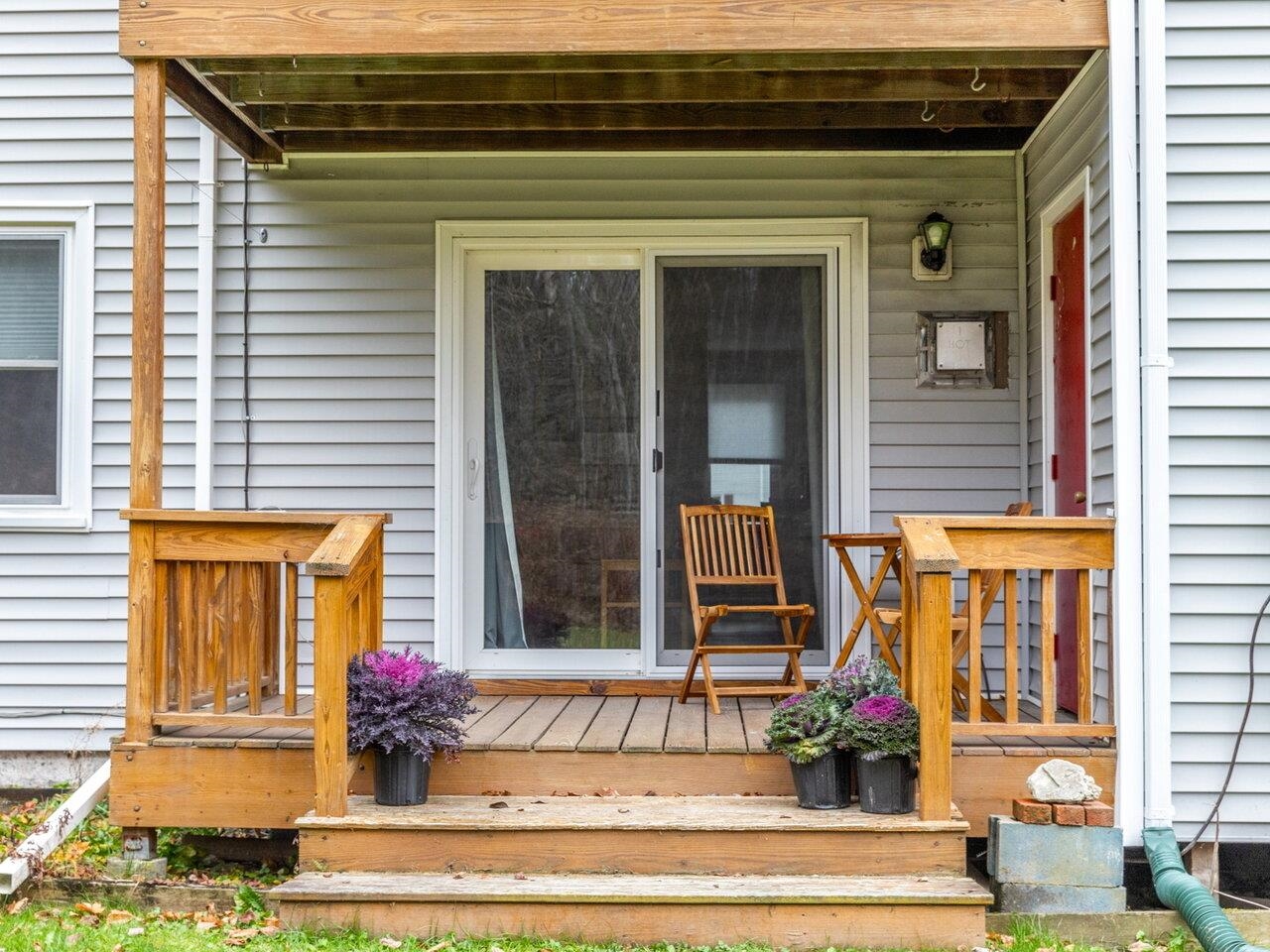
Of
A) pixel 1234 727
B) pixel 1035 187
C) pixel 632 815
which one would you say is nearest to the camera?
pixel 632 815

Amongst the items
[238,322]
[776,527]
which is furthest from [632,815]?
[238,322]

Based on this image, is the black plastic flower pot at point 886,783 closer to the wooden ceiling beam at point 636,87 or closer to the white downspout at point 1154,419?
the white downspout at point 1154,419

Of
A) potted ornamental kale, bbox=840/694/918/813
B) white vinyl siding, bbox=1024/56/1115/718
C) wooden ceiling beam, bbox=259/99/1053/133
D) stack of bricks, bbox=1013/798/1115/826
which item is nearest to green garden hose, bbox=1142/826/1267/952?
stack of bricks, bbox=1013/798/1115/826

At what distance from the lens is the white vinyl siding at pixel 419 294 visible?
5.00 metres

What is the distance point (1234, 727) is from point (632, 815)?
6.35ft

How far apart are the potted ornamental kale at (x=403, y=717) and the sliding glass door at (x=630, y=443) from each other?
56.3 inches

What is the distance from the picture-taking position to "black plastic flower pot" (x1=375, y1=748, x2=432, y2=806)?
3.62 m

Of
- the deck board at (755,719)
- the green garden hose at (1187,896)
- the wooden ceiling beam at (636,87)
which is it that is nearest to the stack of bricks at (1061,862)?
the green garden hose at (1187,896)

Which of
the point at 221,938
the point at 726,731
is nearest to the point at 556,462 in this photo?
the point at 726,731

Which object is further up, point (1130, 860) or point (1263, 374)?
point (1263, 374)

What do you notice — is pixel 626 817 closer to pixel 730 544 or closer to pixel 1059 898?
pixel 1059 898

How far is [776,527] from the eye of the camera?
5121mm

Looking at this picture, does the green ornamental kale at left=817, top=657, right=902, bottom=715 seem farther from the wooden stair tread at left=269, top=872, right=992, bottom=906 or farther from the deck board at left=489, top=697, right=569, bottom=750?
the deck board at left=489, top=697, right=569, bottom=750

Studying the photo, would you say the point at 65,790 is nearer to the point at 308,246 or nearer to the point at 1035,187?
the point at 308,246
